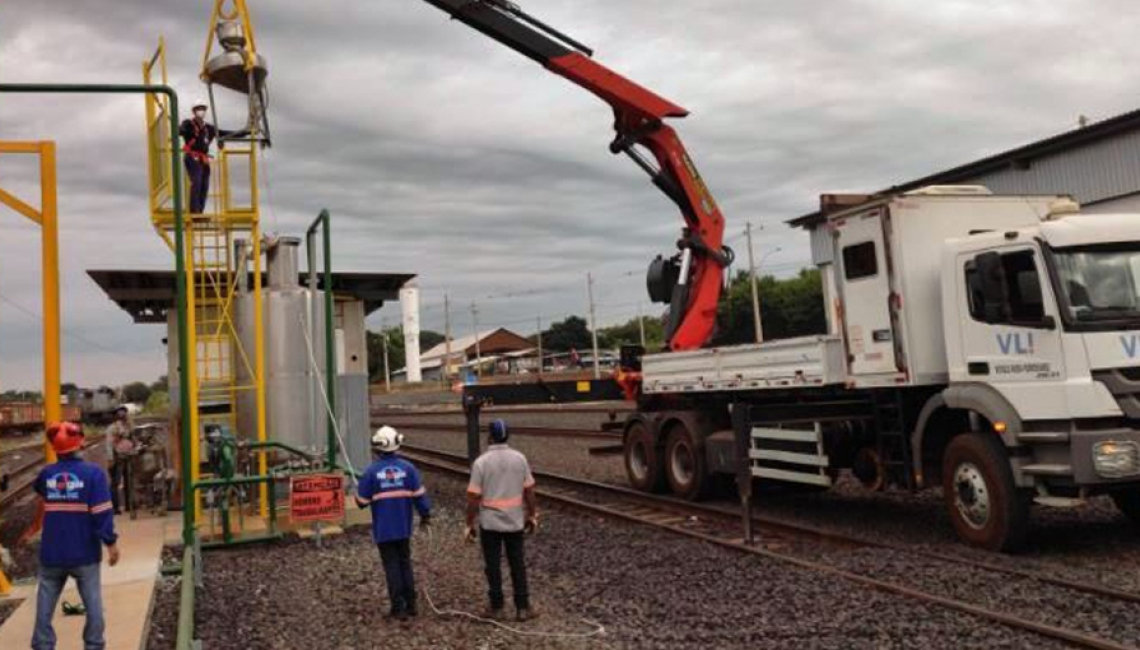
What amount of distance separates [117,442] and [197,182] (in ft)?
14.5

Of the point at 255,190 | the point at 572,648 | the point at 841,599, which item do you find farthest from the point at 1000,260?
the point at 255,190

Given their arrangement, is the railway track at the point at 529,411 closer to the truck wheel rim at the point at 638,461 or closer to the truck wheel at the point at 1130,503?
the truck wheel rim at the point at 638,461

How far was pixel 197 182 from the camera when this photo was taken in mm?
12406

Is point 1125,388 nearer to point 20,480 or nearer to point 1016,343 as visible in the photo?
point 1016,343

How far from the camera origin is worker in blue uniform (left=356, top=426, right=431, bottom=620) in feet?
24.9

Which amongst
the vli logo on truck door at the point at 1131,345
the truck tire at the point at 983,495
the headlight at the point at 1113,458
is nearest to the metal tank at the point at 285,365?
the truck tire at the point at 983,495

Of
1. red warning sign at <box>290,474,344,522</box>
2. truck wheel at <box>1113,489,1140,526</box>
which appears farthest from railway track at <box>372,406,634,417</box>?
truck wheel at <box>1113,489,1140,526</box>

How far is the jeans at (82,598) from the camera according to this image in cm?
610

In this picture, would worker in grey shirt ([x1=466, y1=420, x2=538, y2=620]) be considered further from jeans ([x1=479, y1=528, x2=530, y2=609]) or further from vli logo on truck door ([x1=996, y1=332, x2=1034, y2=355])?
vli logo on truck door ([x1=996, y1=332, x2=1034, y2=355])

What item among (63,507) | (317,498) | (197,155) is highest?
(197,155)

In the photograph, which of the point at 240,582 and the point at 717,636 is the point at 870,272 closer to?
the point at 717,636

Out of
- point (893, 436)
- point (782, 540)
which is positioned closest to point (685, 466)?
point (782, 540)

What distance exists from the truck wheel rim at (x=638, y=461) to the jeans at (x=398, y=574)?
723 cm

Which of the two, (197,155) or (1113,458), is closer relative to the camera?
(1113,458)
